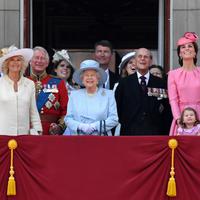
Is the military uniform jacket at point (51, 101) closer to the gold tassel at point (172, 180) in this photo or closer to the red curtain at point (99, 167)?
the red curtain at point (99, 167)

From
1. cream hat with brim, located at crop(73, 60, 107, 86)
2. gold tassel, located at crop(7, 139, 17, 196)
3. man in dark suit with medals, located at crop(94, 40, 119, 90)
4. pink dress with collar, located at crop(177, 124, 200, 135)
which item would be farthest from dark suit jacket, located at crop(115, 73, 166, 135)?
gold tassel, located at crop(7, 139, 17, 196)

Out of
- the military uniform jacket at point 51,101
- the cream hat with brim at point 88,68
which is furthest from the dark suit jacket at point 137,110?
the military uniform jacket at point 51,101

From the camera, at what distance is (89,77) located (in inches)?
392

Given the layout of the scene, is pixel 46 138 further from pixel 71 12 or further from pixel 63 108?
pixel 71 12

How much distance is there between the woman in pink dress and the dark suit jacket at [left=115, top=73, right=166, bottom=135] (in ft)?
1.13

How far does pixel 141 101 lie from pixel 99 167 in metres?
1.30

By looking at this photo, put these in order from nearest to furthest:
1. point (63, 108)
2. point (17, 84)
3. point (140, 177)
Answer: point (140, 177) → point (17, 84) → point (63, 108)

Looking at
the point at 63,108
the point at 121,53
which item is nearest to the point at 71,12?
the point at 121,53

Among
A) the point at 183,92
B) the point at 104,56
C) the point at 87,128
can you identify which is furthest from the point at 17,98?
the point at 104,56

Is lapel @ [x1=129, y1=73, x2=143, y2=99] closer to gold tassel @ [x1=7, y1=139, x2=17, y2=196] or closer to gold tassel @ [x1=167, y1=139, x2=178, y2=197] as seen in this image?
gold tassel @ [x1=167, y1=139, x2=178, y2=197]

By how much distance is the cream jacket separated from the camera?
9.58 m

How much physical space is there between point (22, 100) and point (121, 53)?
451cm

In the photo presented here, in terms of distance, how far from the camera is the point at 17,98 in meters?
9.61

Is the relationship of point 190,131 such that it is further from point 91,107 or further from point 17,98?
point 17,98
